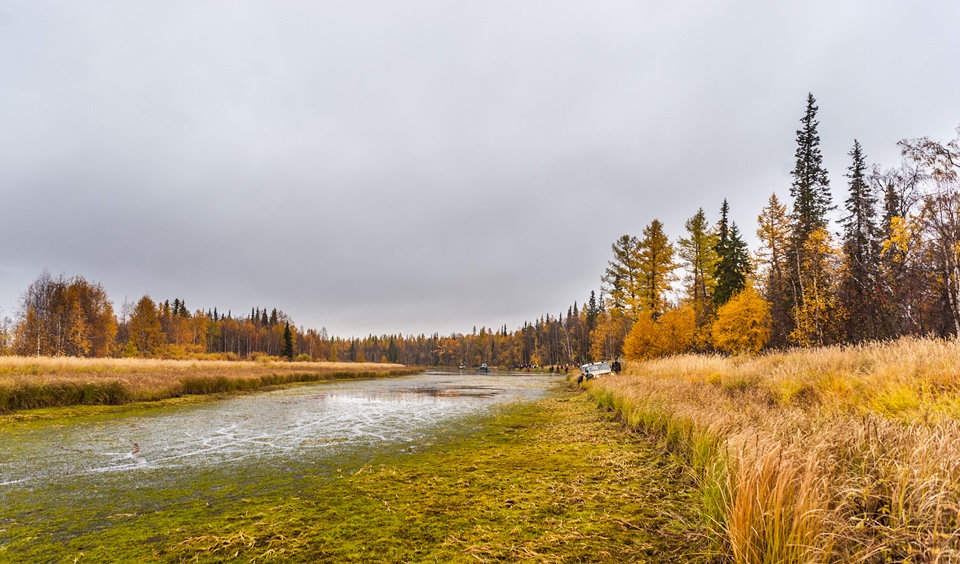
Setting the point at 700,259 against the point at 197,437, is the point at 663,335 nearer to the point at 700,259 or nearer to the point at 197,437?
the point at 700,259

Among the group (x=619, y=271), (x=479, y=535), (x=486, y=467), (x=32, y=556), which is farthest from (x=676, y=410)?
(x=619, y=271)

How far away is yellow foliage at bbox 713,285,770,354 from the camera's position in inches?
988

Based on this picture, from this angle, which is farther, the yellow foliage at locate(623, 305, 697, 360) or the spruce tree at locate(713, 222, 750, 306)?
the spruce tree at locate(713, 222, 750, 306)

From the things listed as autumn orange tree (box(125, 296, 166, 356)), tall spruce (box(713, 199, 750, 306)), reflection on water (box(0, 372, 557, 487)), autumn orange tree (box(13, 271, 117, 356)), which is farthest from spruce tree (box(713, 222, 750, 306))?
autumn orange tree (box(125, 296, 166, 356))

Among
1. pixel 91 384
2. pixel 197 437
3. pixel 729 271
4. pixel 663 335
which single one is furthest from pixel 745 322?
pixel 91 384

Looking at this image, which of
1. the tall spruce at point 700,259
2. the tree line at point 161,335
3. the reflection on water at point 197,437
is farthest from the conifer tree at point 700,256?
the tree line at point 161,335

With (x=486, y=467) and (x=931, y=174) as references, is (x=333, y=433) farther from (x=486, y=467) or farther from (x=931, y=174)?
(x=931, y=174)

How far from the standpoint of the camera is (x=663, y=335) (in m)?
28.6

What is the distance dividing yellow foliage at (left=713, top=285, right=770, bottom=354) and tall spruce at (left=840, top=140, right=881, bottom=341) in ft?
15.6

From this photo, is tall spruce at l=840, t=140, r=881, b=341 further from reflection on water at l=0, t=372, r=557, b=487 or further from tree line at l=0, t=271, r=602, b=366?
tree line at l=0, t=271, r=602, b=366

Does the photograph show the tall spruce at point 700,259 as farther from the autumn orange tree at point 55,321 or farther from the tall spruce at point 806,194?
the autumn orange tree at point 55,321

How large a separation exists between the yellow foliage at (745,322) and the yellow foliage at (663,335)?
9.38 ft

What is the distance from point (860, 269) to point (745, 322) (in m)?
6.92

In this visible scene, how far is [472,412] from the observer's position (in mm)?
→ 15234
